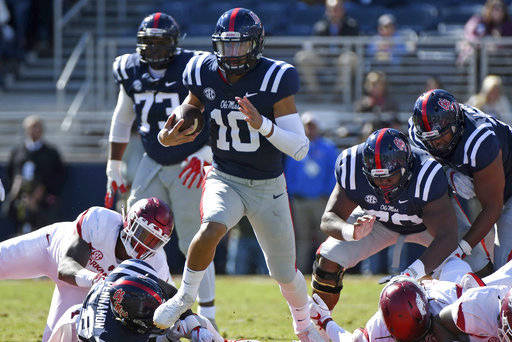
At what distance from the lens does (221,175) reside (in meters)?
5.27

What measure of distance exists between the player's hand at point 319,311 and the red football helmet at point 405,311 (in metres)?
0.86

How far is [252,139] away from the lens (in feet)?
17.0

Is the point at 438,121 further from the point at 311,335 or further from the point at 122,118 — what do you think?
the point at 122,118

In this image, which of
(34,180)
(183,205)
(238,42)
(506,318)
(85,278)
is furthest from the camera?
(34,180)

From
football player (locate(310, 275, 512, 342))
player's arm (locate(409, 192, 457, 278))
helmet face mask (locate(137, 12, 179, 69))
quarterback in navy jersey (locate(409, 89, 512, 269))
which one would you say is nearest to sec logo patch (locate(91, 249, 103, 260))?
football player (locate(310, 275, 512, 342))

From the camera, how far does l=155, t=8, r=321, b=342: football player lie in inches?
201

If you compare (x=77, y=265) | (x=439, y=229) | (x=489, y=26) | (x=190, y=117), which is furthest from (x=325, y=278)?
(x=489, y=26)

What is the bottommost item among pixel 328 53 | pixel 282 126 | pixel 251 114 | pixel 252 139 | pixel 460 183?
pixel 460 183

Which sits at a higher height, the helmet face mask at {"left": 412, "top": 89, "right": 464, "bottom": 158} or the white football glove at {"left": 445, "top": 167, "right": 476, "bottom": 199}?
the helmet face mask at {"left": 412, "top": 89, "right": 464, "bottom": 158}

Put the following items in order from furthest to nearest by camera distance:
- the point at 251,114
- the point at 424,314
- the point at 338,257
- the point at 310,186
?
the point at 310,186 < the point at 338,257 < the point at 251,114 < the point at 424,314

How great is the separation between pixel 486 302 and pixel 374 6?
29.5 feet

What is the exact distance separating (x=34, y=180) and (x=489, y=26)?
19.5 feet

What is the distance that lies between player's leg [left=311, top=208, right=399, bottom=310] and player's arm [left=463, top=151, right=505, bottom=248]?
0.53m

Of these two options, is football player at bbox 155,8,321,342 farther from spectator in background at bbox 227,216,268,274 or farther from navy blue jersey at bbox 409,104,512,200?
spectator in background at bbox 227,216,268,274
